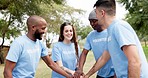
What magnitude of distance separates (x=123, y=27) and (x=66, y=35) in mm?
1824

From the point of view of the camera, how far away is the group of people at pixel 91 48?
2.50m

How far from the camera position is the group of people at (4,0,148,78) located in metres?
2.50

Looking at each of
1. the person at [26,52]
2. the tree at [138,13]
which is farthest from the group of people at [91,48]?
the tree at [138,13]

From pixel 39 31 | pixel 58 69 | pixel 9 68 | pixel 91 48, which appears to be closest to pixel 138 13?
pixel 91 48

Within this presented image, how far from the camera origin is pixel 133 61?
8.00 feet

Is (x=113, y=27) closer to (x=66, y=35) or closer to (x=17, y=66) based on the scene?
(x=17, y=66)

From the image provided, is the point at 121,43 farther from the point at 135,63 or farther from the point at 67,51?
the point at 67,51

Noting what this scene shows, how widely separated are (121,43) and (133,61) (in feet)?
0.59

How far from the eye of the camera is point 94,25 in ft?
13.2

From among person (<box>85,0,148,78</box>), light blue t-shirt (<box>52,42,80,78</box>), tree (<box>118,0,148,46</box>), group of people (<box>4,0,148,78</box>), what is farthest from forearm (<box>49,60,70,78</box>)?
tree (<box>118,0,148,46</box>)

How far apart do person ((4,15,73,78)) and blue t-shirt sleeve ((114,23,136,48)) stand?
1.13 metres

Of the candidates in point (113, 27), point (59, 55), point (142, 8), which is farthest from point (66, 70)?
point (142, 8)

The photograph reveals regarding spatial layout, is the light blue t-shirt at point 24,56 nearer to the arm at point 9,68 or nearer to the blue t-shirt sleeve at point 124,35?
the arm at point 9,68

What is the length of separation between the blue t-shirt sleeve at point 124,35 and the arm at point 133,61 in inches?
1.9
